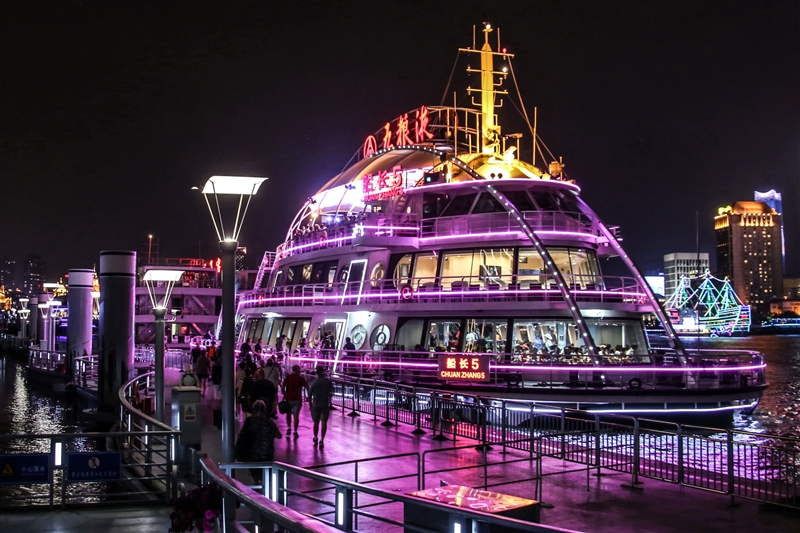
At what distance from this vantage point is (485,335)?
100ft

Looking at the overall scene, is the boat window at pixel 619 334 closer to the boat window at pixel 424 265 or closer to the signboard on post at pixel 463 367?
the signboard on post at pixel 463 367

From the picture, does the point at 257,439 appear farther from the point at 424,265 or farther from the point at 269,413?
the point at 424,265

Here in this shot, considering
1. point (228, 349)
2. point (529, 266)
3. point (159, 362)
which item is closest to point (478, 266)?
point (529, 266)

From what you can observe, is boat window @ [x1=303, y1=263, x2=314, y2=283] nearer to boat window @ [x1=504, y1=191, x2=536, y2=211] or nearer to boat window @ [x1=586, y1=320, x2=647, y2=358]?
boat window @ [x1=504, y1=191, x2=536, y2=211]

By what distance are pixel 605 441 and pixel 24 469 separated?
41.9ft

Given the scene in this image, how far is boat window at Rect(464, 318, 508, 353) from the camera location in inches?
1181

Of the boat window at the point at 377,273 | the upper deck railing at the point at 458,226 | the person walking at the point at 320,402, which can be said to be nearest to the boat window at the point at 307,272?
the upper deck railing at the point at 458,226

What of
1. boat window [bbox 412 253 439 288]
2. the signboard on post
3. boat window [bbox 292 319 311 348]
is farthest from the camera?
boat window [bbox 292 319 311 348]

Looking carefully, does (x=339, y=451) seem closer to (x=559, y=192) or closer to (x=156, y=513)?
(x=156, y=513)

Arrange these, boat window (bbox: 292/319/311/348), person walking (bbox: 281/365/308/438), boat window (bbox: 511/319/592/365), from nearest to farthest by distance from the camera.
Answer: person walking (bbox: 281/365/308/438) < boat window (bbox: 511/319/592/365) < boat window (bbox: 292/319/311/348)

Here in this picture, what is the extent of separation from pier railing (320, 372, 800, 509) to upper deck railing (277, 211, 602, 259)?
771cm

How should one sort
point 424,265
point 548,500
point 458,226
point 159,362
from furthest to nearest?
point 424,265 < point 458,226 < point 159,362 < point 548,500

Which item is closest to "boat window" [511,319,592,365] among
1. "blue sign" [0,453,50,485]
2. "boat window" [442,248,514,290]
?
"boat window" [442,248,514,290]

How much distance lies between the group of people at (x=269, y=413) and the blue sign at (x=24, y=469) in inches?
118
